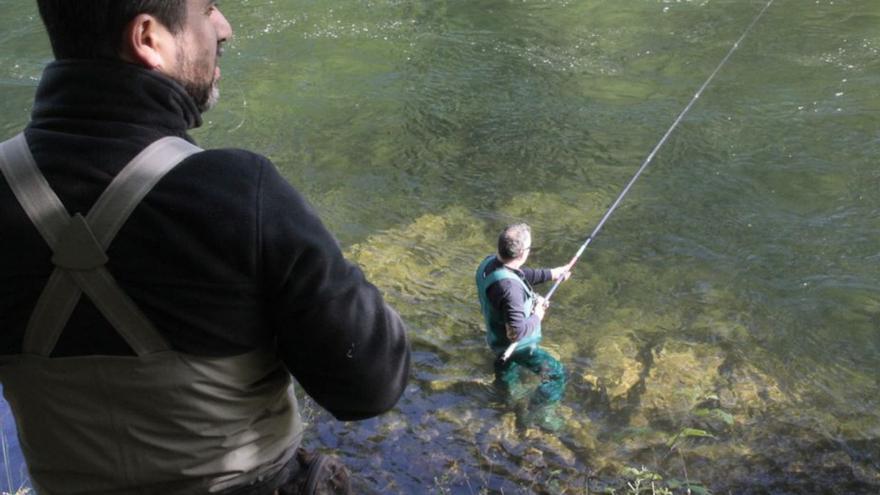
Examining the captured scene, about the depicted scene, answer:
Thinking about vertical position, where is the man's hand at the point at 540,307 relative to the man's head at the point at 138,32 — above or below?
below

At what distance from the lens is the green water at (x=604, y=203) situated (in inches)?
194

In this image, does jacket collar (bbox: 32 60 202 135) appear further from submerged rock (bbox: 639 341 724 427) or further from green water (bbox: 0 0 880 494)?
submerged rock (bbox: 639 341 724 427)

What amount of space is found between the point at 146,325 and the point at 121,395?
143 millimetres

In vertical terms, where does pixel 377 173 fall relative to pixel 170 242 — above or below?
below

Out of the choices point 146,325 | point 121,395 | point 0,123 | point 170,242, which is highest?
point 170,242

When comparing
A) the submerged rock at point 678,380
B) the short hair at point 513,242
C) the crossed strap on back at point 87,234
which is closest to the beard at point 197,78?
the crossed strap on back at point 87,234

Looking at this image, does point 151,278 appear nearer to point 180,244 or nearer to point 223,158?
point 180,244

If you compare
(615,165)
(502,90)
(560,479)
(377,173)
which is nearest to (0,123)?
(377,173)

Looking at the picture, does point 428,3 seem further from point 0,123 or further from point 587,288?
point 587,288

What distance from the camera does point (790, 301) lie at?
6188mm

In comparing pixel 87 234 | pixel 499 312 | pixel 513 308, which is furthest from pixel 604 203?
pixel 87 234

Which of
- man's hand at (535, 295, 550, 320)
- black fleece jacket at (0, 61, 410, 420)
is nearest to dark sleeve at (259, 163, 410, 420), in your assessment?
black fleece jacket at (0, 61, 410, 420)

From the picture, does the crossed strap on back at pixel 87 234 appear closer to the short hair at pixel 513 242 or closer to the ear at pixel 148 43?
the ear at pixel 148 43

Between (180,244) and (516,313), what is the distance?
3556 mm
